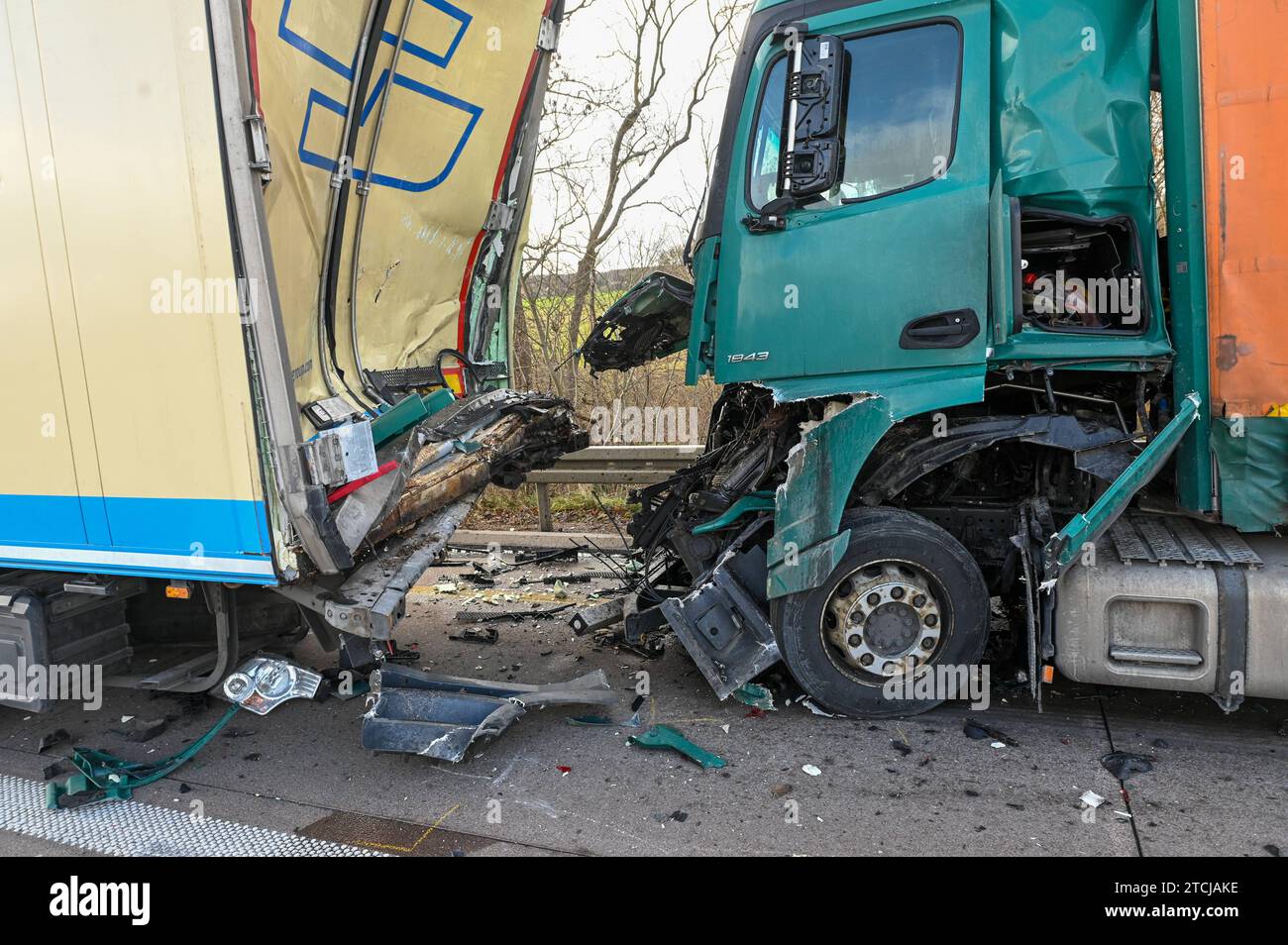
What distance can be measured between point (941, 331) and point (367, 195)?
2729 millimetres

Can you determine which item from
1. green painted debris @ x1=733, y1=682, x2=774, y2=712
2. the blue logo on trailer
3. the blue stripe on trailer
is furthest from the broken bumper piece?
the blue logo on trailer

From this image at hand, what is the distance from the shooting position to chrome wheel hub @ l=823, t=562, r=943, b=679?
3.43 m

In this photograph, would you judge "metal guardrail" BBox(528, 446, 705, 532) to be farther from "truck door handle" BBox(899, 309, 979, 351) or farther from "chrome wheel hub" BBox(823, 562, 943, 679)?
"truck door handle" BBox(899, 309, 979, 351)

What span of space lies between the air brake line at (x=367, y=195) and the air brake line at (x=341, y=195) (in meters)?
0.10

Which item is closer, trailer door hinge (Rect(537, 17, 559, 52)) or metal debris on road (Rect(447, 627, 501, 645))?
trailer door hinge (Rect(537, 17, 559, 52))

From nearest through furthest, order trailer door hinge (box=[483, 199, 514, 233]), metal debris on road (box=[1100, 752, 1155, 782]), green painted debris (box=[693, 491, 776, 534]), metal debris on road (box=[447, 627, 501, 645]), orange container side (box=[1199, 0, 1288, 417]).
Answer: orange container side (box=[1199, 0, 1288, 417]) < metal debris on road (box=[1100, 752, 1155, 782]) < green painted debris (box=[693, 491, 776, 534]) < trailer door hinge (box=[483, 199, 514, 233]) < metal debris on road (box=[447, 627, 501, 645])

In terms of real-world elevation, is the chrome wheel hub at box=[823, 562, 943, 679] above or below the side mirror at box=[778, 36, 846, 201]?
below

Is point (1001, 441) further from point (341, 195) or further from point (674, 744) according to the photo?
point (341, 195)

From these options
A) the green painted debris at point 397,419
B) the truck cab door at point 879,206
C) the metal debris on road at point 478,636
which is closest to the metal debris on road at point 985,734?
the truck cab door at point 879,206

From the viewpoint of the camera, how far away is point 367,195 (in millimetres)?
3877

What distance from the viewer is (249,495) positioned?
2.96 metres

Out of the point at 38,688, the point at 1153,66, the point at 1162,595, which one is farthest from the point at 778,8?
the point at 38,688
